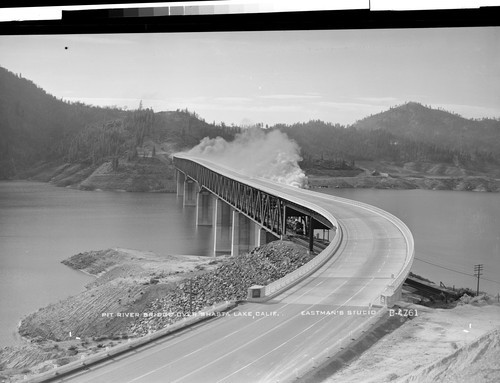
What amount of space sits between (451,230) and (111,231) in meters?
4.82

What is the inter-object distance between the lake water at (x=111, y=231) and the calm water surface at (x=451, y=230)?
1cm

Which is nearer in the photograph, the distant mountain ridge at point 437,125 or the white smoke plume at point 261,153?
the distant mountain ridge at point 437,125

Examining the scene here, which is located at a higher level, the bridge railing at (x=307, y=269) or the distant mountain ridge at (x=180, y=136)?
the distant mountain ridge at (x=180, y=136)

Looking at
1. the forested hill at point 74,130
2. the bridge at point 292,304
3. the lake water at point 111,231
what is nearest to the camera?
the bridge at point 292,304

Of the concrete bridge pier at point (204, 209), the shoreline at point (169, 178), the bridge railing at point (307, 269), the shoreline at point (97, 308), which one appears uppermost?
the shoreline at point (169, 178)

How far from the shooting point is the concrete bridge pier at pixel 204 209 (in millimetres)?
10773

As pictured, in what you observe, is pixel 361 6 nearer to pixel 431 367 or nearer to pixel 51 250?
pixel 431 367

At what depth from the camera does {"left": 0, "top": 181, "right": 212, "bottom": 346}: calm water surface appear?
874cm

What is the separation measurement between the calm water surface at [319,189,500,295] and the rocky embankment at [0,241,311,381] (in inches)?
61.9

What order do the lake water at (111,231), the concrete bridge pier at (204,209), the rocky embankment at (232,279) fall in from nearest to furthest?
the lake water at (111,231) → the rocky embankment at (232,279) → the concrete bridge pier at (204,209)

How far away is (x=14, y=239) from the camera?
8.98m

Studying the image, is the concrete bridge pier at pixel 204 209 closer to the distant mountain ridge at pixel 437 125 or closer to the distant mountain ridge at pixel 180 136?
the distant mountain ridge at pixel 180 136

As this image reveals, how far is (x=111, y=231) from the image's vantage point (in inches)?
357

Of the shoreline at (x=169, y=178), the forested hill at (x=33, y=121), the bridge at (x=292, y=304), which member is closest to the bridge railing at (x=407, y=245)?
the bridge at (x=292, y=304)
